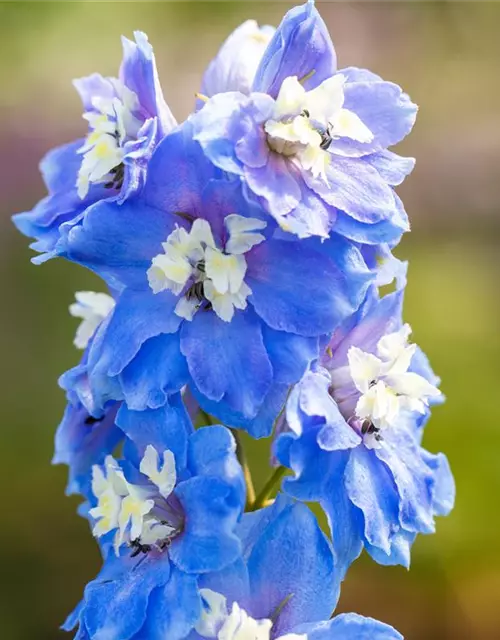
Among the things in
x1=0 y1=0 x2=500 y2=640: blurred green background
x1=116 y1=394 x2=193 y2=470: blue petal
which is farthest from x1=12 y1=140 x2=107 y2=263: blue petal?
x1=0 y1=0 x2=500 y2=640: blurred green background

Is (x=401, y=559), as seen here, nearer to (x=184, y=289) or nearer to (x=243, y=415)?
(x=243, y=415)

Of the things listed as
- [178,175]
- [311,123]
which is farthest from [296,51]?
[178,175]

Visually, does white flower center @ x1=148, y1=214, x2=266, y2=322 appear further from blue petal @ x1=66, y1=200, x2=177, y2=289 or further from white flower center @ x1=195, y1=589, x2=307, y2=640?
white flower center @ x1=195, y1=589, x2=307, y2=640

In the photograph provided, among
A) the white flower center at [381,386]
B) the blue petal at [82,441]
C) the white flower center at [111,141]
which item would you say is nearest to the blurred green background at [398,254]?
the blue petal at [82,441]

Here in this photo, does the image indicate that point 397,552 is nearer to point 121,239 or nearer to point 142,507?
point 142,507

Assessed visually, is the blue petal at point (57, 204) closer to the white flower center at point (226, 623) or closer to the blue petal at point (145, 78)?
the blue petal at point (145, 78)

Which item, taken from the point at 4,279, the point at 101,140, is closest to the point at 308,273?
the point at 101,140
